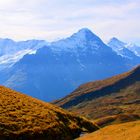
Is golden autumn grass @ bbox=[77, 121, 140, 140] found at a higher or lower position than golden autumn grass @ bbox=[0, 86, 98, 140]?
lower

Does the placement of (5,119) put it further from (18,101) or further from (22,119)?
(18,101)

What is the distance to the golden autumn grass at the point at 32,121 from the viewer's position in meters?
45.2

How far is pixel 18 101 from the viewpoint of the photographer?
53062 millimetres

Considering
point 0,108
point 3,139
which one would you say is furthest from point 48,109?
point 3,139

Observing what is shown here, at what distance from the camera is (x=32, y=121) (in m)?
47.9

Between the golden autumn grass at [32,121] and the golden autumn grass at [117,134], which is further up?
the golden autumn grass at [32,121]

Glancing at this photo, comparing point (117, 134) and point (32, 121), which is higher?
point (32, 121)

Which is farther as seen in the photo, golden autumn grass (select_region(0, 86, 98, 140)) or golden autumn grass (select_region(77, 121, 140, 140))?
golden autumn grass (select_region(77, 121, 140, 140))

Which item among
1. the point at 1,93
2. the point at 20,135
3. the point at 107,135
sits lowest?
the point at 107,135

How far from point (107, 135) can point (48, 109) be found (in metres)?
8.10

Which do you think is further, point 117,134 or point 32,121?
point 117,134

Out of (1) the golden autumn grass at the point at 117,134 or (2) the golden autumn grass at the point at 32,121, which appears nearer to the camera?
(2) the golden autumn grass at the point at 32,121

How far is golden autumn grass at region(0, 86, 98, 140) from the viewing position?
148 feet

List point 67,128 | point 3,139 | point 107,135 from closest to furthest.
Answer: point 3,139, point 67,128, point 107,135
